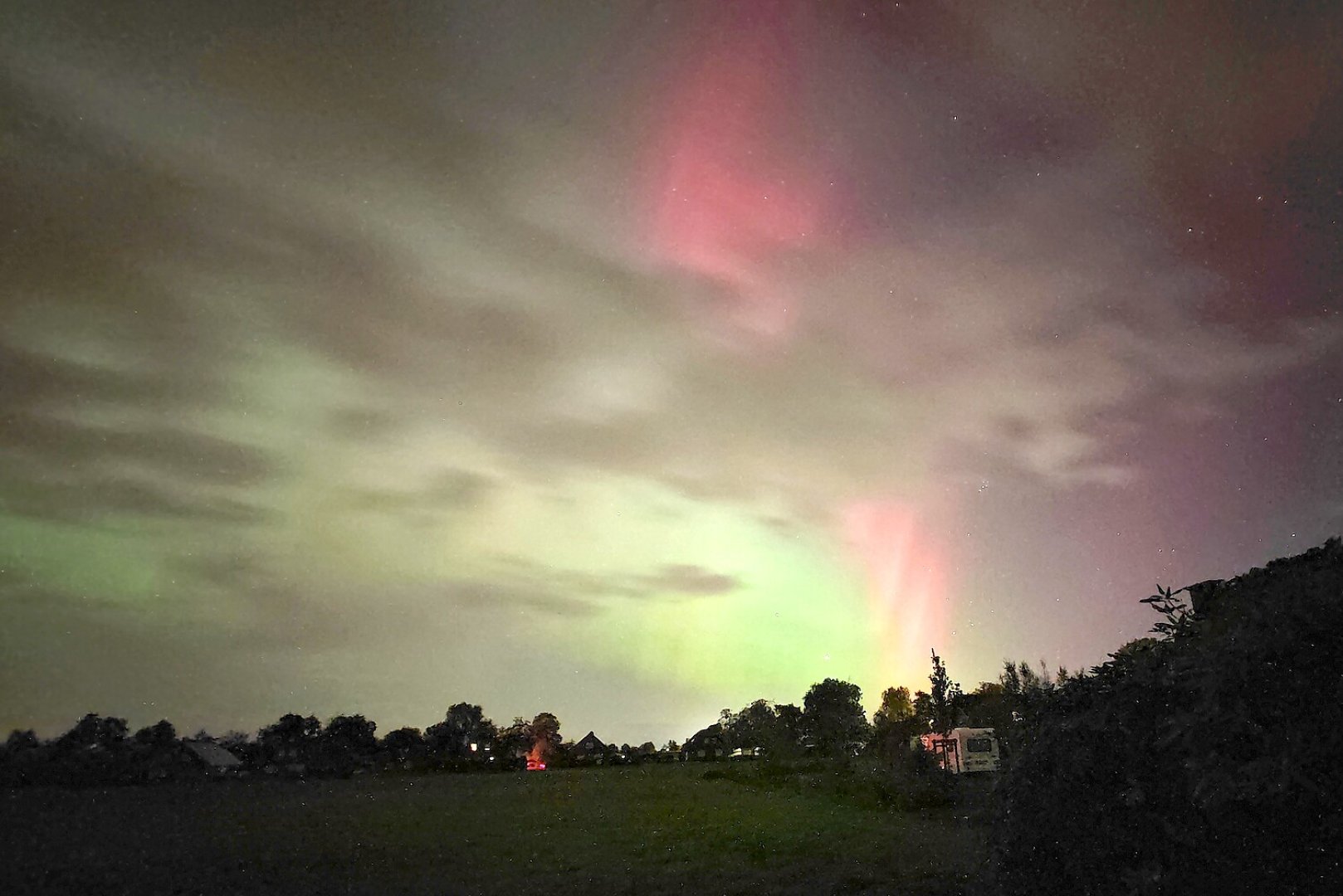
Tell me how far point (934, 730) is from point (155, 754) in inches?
3012

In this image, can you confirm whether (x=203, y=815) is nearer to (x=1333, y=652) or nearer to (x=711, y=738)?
(x=1333, y=652)

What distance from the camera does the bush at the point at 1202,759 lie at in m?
6.18

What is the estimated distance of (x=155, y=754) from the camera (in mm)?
79438

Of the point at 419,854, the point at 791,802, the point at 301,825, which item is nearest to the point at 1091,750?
the point at 419,854

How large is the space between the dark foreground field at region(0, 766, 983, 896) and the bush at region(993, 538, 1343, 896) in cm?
570

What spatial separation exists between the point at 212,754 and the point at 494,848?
4130 inches

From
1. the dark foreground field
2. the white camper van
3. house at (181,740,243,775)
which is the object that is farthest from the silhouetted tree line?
the white camper van

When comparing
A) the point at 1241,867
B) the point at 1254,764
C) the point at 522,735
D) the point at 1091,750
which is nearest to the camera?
the point at 1254,764

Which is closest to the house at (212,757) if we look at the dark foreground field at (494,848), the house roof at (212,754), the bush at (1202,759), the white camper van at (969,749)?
the house roof at (212,754)

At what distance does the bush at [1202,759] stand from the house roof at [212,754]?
4397 inches

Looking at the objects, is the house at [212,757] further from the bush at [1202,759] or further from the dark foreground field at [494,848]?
Result: the bush at [1202,759]

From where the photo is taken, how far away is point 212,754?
351ft

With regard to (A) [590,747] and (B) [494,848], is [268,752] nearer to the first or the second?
(A) [590,747]

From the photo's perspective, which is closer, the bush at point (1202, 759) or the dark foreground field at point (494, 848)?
the bush at point (1202, 759)
